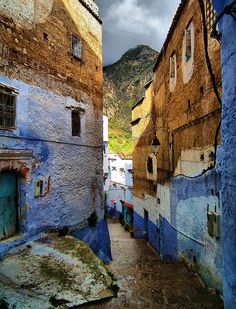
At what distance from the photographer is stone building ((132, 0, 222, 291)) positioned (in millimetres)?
6395

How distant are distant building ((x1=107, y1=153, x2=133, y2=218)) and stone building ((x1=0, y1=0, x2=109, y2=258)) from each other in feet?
56.8

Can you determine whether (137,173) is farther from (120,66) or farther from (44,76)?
(120,66)

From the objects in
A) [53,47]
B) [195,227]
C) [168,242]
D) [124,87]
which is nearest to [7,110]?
[53,47]

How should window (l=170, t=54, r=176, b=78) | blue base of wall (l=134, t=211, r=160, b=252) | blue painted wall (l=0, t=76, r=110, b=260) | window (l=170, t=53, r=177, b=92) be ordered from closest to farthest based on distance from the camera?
blue painted wall (l=0, t=76, r=110, b=260) → window (l=170, t=53, r=177, b=92) → window (l=170, t=54, r=176, b=78) → blue base of wall (l=134, t=211, r=160, b=252)

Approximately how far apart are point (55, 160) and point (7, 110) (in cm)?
229

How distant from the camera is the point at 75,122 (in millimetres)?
9812

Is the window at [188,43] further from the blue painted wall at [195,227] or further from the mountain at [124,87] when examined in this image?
the mountain at [124,87]

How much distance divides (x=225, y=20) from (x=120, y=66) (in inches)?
2406

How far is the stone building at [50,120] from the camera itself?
710 cm

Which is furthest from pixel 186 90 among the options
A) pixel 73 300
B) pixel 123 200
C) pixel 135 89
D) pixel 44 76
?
pixel 135 89

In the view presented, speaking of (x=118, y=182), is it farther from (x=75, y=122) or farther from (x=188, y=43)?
(x=188, y=43)

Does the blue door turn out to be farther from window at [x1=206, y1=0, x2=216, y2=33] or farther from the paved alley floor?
window at [x1=206, y1=0, x2=216, y2=33]

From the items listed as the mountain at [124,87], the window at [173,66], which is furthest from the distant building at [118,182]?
the window at [173,66]

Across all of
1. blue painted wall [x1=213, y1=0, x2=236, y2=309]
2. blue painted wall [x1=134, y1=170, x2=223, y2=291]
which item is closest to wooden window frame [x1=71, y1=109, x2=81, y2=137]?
blue painted wall [x1=134, y1=170, x2=223, y2=291]
